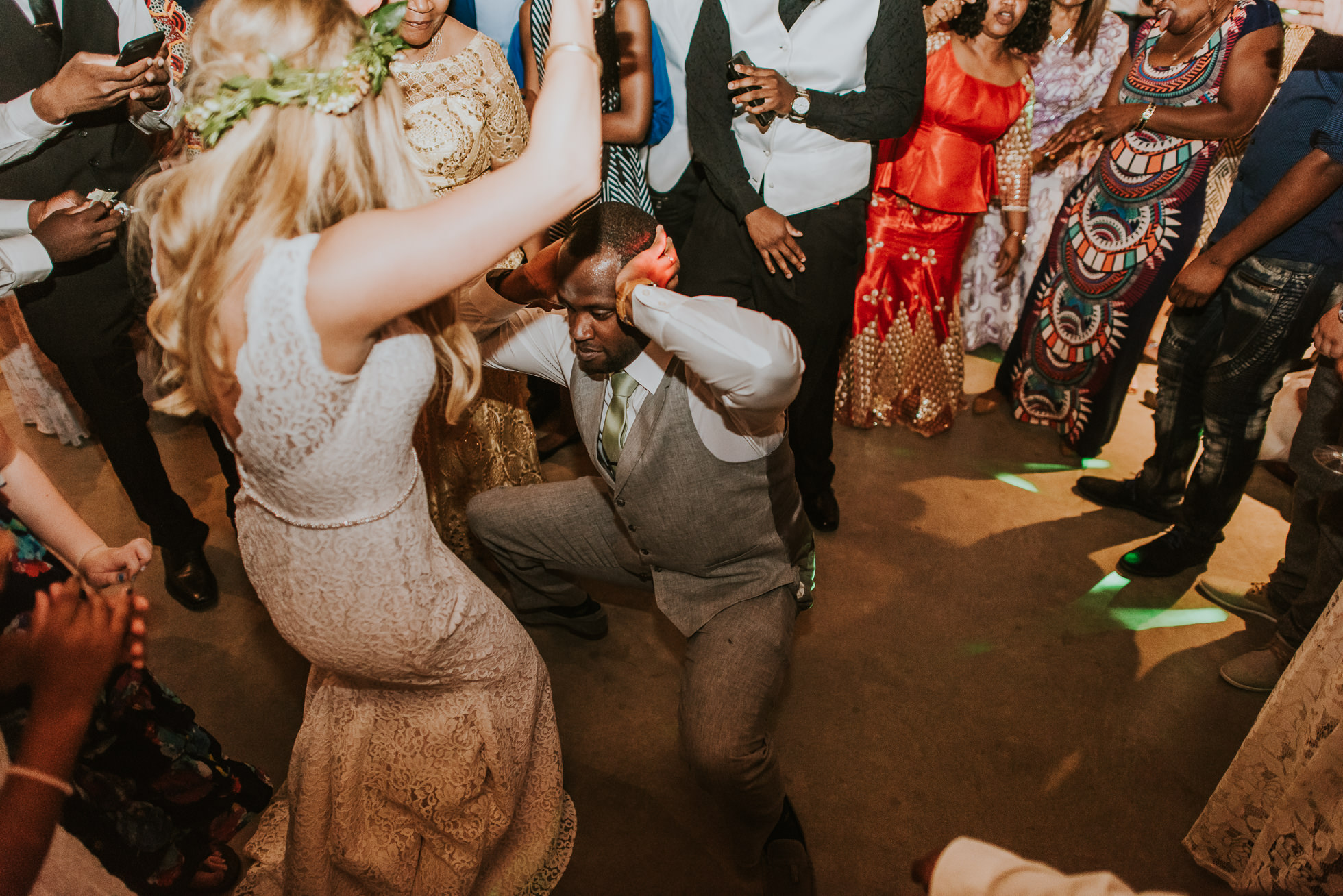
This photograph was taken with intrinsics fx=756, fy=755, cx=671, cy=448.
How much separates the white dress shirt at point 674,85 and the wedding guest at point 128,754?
2233mm

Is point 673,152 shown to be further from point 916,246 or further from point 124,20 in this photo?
point 124,20

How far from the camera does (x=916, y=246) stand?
3.08 meters

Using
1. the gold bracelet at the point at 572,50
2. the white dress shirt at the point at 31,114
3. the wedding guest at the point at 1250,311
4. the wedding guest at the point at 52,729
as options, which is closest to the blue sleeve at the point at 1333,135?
the wedding guest at the point at 1250,311

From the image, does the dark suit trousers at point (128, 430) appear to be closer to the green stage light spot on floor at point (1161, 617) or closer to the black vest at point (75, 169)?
the black vest at point (75, 169)

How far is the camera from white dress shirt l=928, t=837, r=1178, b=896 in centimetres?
82

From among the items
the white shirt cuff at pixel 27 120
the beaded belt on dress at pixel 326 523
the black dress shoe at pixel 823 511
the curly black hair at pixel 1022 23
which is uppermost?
the curly black hair at pixel 1022 23

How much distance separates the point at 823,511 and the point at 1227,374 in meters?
1.31

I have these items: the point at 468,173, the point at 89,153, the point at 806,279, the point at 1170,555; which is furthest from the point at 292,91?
the point at 1170,555

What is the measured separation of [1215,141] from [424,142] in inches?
96.7

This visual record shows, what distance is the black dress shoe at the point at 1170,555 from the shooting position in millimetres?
2510

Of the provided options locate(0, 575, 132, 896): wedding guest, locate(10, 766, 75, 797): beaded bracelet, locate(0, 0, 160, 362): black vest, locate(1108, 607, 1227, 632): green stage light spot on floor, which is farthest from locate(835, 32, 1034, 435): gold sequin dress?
locate(10, 766, 75, 797): beaded bracelet

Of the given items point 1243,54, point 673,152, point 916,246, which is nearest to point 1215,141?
point 1243,54

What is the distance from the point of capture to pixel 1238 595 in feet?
8.01

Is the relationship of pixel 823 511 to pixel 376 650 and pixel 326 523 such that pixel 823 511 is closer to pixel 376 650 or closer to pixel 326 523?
pixel 376 650
